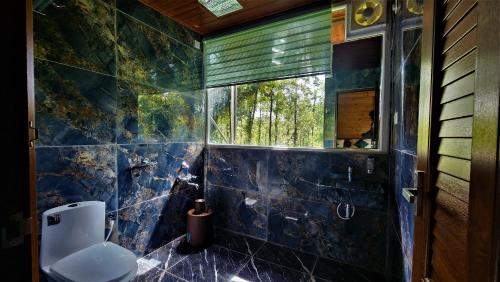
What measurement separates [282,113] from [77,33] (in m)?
2.14

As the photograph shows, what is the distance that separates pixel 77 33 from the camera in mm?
1555

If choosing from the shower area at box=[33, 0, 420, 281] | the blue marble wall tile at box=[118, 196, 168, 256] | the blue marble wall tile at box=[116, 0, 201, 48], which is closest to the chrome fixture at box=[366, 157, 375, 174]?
the shower area at box=[33, 0, 420, 281]

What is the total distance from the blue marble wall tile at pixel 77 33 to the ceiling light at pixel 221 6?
2.81ft

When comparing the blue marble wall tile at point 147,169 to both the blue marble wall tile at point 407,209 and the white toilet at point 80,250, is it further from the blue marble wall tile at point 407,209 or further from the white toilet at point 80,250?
the blue marble wall tile at point 407,209

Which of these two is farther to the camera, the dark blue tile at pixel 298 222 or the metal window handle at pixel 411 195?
the dark blue tile at pixel 298 222

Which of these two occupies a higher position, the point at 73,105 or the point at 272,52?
the point at 272,52

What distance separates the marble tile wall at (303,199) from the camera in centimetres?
186

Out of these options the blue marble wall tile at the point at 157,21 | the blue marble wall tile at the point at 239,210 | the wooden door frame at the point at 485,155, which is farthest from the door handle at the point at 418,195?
the blue marble wall tile at the point at 157,21

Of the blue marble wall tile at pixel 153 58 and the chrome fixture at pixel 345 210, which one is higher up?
the blue marble wall tile at pixel 153 58

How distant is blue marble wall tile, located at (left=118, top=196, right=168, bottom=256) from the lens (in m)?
1.89

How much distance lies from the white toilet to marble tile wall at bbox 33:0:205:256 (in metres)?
0.15

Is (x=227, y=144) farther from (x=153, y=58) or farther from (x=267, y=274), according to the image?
(x=267, y=274)

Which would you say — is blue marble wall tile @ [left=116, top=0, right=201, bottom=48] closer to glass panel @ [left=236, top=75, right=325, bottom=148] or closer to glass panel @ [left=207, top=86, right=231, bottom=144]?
glass panel @ [left=207, top=86, right=231, bottom=144]

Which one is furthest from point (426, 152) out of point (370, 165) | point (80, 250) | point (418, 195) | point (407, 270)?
point (80, 250)
